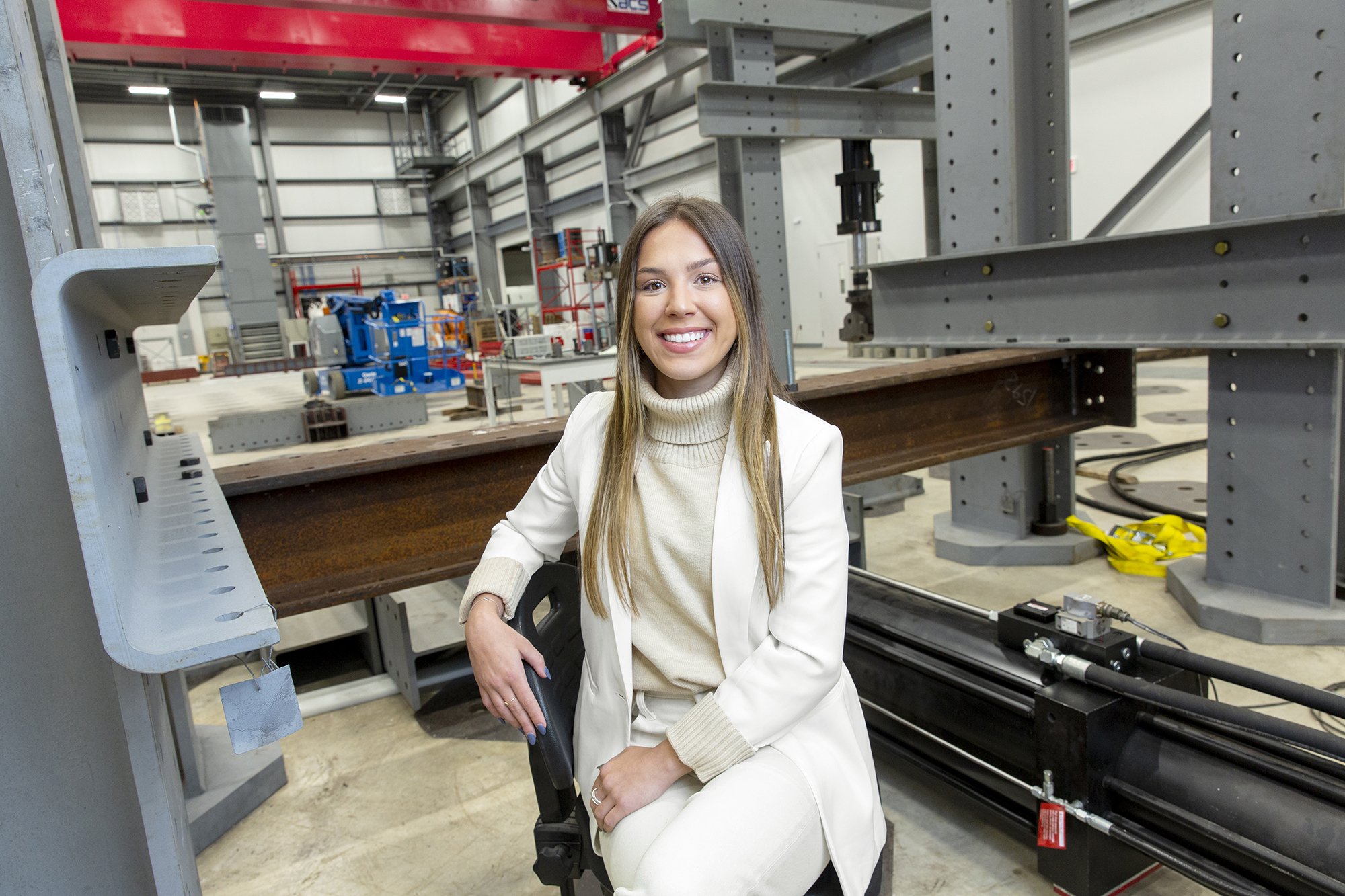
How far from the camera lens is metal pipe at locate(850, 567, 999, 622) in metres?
1.93

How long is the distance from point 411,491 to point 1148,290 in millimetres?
2368

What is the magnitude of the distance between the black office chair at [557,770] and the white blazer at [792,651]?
35 mm

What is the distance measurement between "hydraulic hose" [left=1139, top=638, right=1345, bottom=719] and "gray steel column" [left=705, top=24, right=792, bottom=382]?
236 cm

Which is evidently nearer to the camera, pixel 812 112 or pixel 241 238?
pixel 812 112

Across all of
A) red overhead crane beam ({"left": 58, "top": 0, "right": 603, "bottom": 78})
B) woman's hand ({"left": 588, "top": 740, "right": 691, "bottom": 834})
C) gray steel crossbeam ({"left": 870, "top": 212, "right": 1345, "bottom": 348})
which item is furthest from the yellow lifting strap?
red overhead crane beam ({"left": 58, "top": 0, "right": 603, "bottom": 78})

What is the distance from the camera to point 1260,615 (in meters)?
2.55

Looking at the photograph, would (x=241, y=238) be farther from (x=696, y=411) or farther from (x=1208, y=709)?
(x=1208, y=709)

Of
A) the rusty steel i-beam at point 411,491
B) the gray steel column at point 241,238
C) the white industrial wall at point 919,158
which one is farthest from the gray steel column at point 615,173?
the rusty steel i-beam at point 411,491

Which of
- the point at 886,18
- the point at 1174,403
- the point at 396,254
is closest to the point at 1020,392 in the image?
the point at 886,18

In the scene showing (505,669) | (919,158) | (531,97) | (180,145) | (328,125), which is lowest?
(505,669)

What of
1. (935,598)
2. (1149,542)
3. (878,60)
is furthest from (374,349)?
(935,598)

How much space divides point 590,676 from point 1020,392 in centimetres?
242

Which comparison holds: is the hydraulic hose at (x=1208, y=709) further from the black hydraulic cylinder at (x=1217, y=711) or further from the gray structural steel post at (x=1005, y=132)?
the gray structural steel post at (x=1005, y=132)

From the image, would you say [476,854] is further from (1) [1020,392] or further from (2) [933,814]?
(1) [1020,392]
